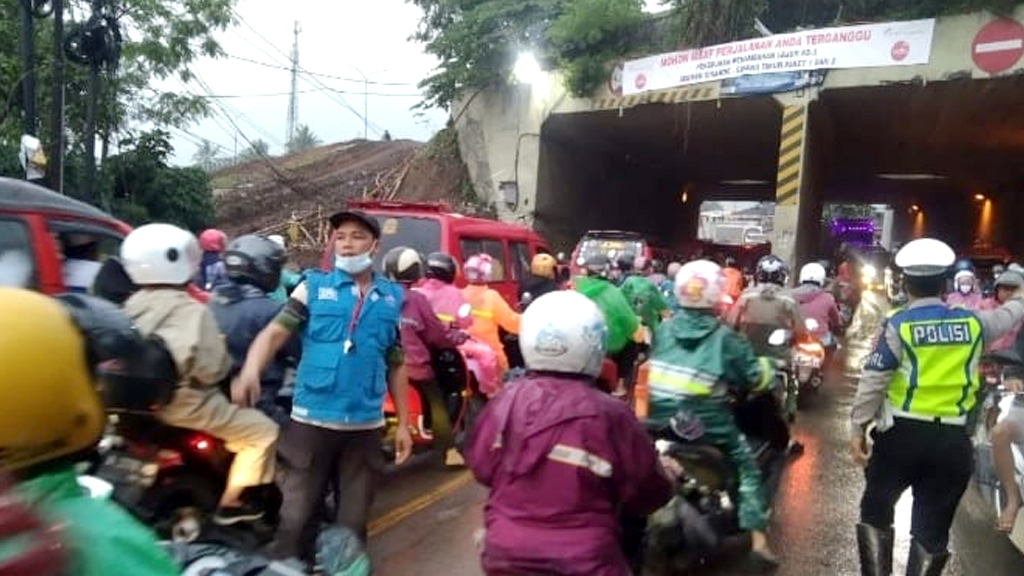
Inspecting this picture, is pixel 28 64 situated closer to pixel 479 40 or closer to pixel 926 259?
pixel 479 40

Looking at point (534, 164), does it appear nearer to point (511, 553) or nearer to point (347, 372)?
point (347, 372)

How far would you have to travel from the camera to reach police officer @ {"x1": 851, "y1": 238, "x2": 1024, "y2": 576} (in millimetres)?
4008

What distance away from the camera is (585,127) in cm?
2059

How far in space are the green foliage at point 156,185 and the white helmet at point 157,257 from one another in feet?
41.6

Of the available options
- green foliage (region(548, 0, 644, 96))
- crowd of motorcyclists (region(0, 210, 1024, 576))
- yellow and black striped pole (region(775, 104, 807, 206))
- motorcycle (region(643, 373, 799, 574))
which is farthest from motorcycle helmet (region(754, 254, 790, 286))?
green foliage (region(548, 0, 644, 96))

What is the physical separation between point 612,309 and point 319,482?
3685 mm

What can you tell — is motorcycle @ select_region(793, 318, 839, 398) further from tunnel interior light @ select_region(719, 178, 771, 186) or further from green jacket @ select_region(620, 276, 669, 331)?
tunnel interior light @ select_region(719, 178, 771, 186)

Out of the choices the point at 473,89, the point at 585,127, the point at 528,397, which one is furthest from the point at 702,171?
the point at 528,397

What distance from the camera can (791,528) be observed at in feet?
19.3

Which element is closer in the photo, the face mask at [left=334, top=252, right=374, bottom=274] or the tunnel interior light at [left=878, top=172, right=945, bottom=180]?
the face mask at [left=334, top=252, right=374, bottom=274]

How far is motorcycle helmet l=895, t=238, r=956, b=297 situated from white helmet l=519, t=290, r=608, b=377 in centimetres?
201

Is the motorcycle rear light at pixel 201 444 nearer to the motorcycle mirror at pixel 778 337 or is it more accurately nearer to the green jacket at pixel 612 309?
the green jacket at pixel 612 309

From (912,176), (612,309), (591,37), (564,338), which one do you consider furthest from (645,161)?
(564,338)

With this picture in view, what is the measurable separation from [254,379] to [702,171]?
25.5 m
